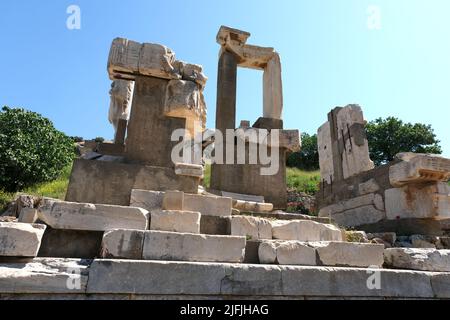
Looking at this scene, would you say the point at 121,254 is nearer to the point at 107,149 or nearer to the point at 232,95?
the point at 107,149

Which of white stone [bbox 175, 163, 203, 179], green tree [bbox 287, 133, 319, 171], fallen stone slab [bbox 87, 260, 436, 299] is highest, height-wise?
green tree [bbox 287, 133, 319, 171]

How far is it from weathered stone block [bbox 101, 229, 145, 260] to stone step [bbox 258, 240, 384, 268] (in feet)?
4.06

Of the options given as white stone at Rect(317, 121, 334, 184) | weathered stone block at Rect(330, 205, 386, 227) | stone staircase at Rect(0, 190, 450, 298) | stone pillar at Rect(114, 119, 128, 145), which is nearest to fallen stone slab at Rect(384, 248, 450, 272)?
stone staircase at Rect(0, 190, 450, 298)

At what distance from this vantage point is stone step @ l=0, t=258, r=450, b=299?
2574 mm

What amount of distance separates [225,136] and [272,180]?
125 cm

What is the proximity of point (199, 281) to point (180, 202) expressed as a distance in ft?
3.54

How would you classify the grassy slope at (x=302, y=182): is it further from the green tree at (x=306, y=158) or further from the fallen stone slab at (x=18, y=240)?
the fallen stone slab at (x=18, y=240)

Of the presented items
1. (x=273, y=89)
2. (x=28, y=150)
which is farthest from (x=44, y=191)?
(x=273, y=89)

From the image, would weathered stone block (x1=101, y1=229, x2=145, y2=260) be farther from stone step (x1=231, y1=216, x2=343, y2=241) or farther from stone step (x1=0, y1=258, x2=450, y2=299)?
stone step (x1=231, y1=216, x2=343, y2=241)

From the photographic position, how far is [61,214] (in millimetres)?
3125

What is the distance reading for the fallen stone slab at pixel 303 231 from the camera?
3.88 m

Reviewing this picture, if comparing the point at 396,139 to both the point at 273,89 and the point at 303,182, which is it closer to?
the point at 303,182

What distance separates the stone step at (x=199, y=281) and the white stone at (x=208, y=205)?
0.93 metres
